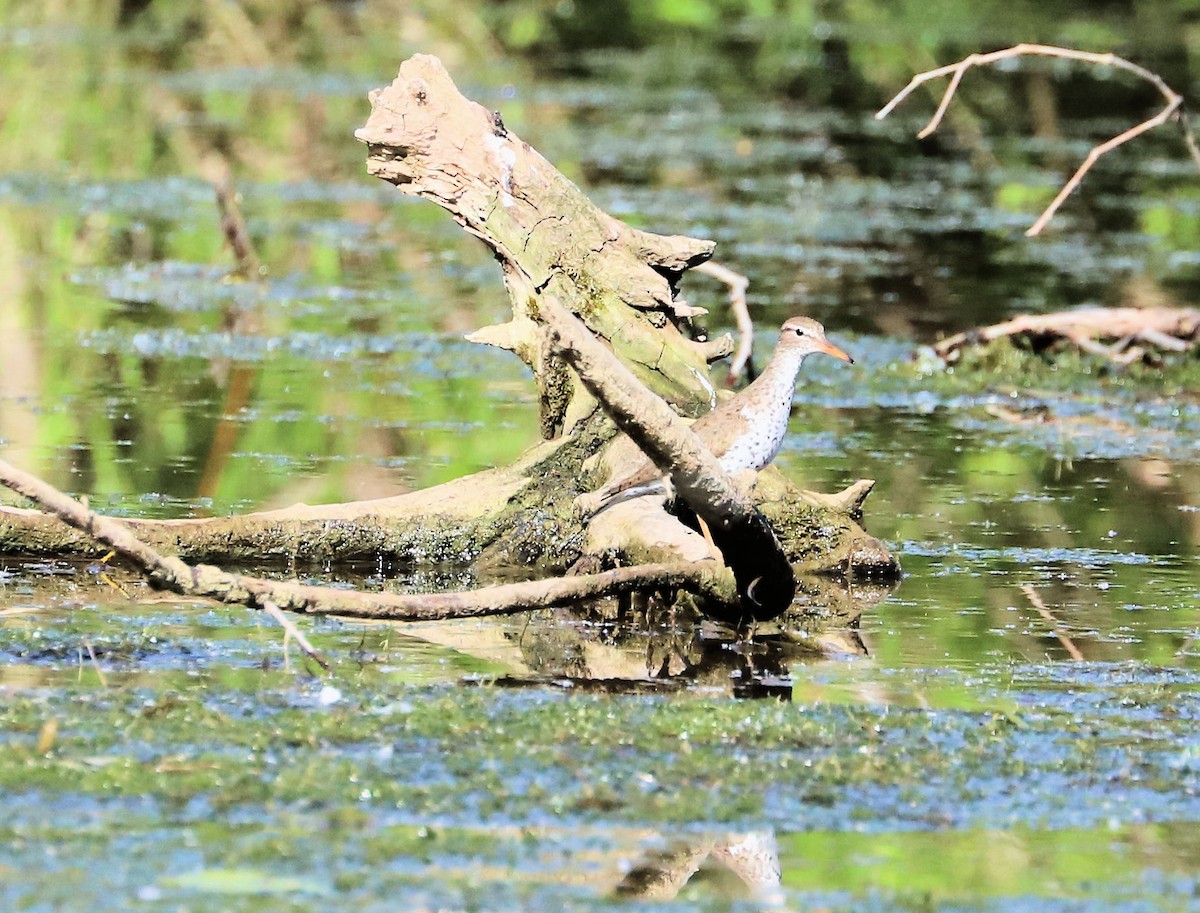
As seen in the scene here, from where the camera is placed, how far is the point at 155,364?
11.3 meters

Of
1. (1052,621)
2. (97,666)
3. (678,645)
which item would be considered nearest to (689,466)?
(678,645)

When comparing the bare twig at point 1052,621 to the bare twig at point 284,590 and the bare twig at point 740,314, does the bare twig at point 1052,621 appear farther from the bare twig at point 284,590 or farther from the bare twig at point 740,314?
the bare twig at point 740,314

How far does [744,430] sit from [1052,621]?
3.55 ft

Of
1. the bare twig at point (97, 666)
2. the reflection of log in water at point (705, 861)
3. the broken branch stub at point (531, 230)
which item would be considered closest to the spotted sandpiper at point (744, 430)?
the broken branch stub at point (531, 230)

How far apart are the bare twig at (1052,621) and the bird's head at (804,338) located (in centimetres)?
91

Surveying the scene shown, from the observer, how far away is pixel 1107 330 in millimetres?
11656

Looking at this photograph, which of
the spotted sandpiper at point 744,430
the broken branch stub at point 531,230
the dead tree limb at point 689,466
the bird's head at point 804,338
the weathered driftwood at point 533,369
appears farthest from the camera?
the broken branch stub at point 531,230

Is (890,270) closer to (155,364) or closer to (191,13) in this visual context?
(155,364)

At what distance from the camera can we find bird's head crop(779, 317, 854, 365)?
24.2 feet

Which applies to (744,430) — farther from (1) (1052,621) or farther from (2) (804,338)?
(1) (1052,621)

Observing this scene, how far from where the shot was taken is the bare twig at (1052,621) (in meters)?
6.59

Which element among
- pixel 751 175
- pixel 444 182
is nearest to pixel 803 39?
pixel 751 175

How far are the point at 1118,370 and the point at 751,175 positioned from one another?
24.1 feet

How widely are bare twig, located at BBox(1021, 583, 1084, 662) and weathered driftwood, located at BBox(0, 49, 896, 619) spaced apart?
434 mm
